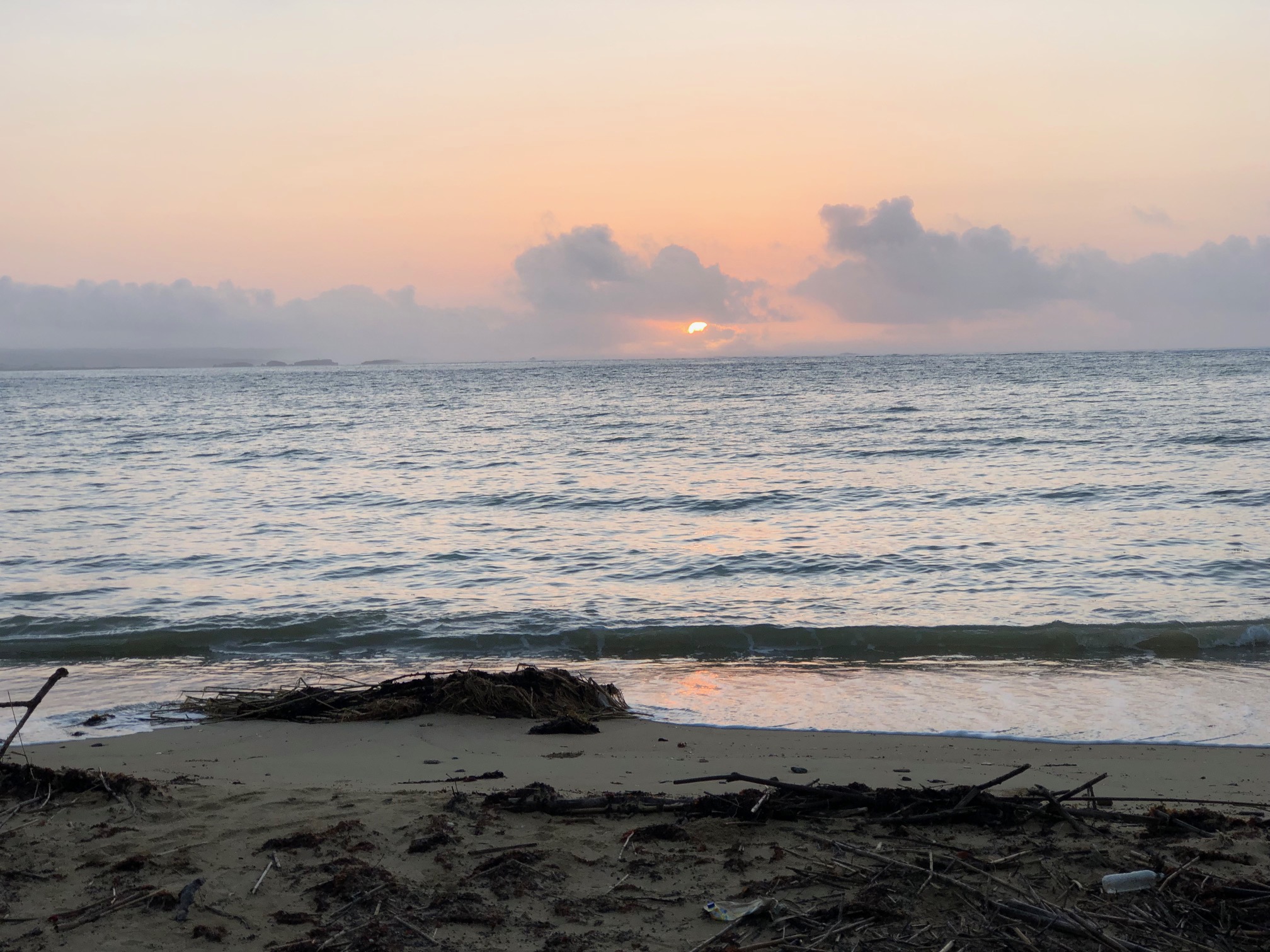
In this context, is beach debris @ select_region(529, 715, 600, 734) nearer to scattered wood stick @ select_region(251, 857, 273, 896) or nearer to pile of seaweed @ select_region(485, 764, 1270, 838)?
pile of seaweed @ select_region(485, 764, 1270, 838)

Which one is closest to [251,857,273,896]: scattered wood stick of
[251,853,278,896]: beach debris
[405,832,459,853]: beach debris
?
[251,853,278,896]: beach debris

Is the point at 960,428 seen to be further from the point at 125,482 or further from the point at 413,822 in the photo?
the point at 413,822

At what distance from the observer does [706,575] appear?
11672 mm

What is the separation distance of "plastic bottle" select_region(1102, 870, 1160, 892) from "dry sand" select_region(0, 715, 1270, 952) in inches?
3.5

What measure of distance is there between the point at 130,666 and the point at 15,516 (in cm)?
1045

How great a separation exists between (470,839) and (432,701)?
3.01m

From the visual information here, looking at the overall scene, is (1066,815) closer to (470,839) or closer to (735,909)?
(735,909)

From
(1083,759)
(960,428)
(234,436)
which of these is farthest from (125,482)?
(960,428)

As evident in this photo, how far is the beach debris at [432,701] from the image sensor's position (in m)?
6.58

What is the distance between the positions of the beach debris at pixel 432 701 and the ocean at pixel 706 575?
51 cm

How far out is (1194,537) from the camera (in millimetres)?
12695

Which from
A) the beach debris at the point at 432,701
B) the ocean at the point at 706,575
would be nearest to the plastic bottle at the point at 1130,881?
the ocean at the point at 706,575

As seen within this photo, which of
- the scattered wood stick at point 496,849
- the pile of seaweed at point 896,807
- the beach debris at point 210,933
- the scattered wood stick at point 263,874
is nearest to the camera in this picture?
the beach debris at point 210,933

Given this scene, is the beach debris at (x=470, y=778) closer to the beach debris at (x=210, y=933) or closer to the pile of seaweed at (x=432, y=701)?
the pile of seaweed at (x=432, y=701)
